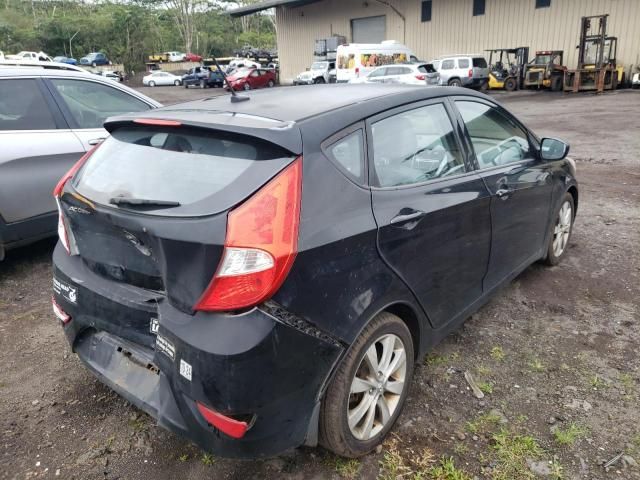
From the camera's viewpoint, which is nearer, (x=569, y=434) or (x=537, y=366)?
(x=569, y=434)

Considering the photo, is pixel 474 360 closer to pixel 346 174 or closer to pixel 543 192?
pixel 543 192

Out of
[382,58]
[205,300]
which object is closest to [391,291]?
[205,300]

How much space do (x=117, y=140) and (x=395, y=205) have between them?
1.41 metres

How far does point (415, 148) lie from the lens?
2643mm

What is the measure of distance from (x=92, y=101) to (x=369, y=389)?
403 centimetres

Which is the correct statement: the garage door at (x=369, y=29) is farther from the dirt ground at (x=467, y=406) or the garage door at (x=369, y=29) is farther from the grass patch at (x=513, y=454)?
the grass patch at (x=513, y=454)

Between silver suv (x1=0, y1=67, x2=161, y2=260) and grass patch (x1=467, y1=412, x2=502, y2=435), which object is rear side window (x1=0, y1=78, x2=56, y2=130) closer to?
silver suv (x1=0, y1=67, x2=161, y2=260)

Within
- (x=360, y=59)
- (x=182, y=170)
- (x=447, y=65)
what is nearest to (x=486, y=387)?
(x=182, y=170)

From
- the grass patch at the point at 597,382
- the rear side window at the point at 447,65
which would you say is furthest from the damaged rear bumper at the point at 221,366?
the rear side window at the point at 447,65

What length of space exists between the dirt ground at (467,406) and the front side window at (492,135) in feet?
A: 3.66

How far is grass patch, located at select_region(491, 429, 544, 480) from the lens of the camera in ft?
7.31

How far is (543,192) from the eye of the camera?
142 inches

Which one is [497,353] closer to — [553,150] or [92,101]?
[553,150]

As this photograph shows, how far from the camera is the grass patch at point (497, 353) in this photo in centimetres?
309
